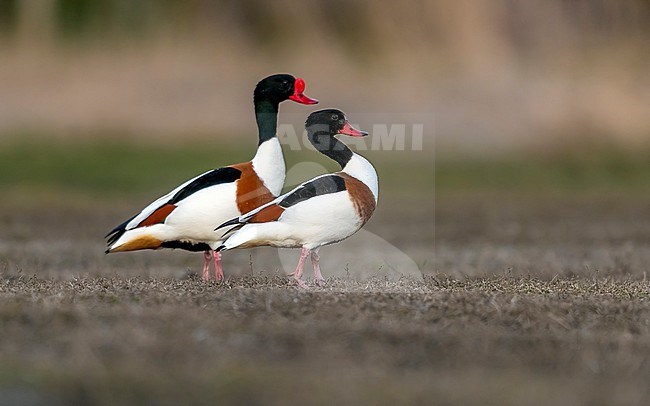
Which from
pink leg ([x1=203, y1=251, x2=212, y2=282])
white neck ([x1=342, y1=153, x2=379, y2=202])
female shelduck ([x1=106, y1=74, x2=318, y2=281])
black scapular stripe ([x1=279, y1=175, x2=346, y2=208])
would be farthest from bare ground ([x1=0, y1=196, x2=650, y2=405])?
white neck ([x1=342, y1=153, x2=379, y2=202])

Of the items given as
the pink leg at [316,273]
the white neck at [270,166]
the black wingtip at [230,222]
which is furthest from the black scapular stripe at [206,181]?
the pink leg at [316,273]

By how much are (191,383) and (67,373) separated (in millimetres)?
723

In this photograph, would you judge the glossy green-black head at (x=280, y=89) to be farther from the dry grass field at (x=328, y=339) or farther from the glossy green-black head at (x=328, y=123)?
the dry grass field at (x=328, y=339)

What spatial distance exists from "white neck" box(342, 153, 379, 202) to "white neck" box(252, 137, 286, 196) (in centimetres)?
70

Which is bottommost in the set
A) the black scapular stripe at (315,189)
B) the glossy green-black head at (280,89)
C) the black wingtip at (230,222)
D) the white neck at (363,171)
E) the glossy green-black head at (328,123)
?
the black wingtip at (230,222)

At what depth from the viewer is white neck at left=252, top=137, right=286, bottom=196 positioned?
1123 cm

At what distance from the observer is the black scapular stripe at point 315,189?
10320 mm

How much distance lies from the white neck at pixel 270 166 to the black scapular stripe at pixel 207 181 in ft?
0.75

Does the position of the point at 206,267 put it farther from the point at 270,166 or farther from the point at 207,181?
the point at 270,166

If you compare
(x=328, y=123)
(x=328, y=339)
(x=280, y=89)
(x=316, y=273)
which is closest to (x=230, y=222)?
(x=316, y=273)

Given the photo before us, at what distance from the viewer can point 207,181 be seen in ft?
36.1

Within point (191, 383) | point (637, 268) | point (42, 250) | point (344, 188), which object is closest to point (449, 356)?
point (191, 383)

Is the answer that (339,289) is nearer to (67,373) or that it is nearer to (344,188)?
(344,188)

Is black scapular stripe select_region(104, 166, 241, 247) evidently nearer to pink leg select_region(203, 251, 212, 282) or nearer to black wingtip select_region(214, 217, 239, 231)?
black wingtip select_region(214, 217, 239, 231)
